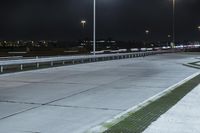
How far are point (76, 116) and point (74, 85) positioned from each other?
715cm

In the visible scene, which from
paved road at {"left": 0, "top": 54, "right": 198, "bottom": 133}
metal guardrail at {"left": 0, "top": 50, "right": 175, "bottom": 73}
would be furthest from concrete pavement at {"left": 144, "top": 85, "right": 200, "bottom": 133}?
metal guardrail at {"left": 0, "top": 50, "right": 175, "bottom": 73}

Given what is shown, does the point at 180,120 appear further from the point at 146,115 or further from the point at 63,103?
the point at 63,103

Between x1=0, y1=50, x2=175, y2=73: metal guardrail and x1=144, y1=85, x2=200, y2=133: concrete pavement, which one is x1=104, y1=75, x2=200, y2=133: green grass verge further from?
x1=0, y1=50, x2=175, y2=73: metal guardrail

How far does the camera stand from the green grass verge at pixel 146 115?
841cm

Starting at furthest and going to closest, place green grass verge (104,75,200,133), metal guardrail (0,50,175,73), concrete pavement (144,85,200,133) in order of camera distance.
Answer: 1. metal guardrail (0,50,175,73)
2. green grass verge (104,75,200,133)
3. concrete pavement (144,85,200,133)

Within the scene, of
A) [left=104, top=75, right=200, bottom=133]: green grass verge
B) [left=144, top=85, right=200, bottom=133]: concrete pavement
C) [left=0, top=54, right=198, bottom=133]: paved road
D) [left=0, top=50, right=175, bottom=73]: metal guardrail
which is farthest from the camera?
[left=0, top=50, right=175, bottom=73]: metal guardrail

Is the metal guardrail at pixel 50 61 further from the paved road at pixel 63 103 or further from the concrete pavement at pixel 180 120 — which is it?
the concrete pavement at pixel 180 120

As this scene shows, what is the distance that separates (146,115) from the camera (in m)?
9.93

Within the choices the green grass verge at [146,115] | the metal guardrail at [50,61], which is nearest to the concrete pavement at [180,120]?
the green grass verge at [146,115]

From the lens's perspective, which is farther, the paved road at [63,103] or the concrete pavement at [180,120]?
the paved road at [63,103]

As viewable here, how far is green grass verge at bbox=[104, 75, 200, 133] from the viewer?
841cm

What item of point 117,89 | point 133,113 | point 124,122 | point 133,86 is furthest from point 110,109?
point 133,86

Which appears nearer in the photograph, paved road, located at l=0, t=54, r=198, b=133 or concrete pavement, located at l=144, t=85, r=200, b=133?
concrete pavement, located at l=144, t=85, r=200, b=133

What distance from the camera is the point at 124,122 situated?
9047mm
